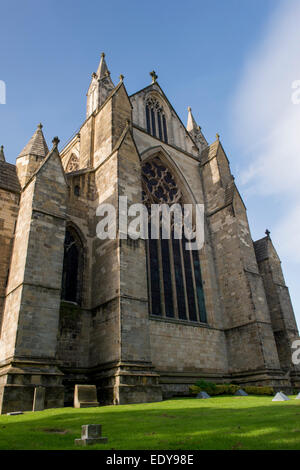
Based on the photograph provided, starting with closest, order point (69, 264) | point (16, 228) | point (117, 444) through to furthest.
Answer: point (117, 444)
point (16, 228)
point (69, 264)

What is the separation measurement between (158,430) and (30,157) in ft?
44.4

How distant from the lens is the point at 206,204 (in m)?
21.8

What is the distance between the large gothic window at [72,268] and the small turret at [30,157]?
10.4ft

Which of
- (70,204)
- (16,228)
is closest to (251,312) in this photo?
(70,204)

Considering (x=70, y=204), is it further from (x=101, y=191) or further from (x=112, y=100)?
(x=112, y=100)

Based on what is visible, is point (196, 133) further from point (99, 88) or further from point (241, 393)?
point (241, 393)

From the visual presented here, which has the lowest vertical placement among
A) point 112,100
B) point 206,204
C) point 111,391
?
point 111,391

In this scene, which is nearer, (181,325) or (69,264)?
(69,264)

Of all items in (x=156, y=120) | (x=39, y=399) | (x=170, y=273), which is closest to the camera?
(x=39, y=399)

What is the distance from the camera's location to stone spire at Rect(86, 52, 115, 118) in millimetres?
20617

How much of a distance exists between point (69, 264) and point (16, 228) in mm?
2662

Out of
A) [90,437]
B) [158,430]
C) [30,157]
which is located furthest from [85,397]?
[30,157]

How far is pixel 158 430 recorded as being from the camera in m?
6.14

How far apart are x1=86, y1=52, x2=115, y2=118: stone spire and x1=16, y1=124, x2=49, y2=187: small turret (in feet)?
15.2
